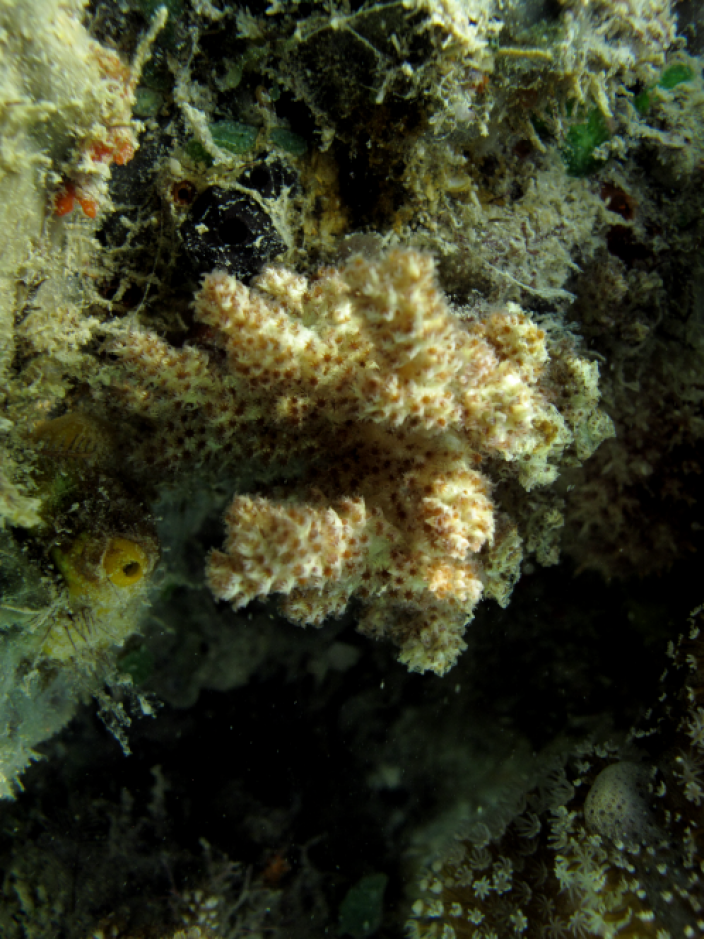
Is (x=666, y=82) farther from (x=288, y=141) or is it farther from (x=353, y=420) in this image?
(x=353, y=420)

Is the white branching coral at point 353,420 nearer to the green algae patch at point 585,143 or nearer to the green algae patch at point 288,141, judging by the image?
the green algae patch at point 288,141

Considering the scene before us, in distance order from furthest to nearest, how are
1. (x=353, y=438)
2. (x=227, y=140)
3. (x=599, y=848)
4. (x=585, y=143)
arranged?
(x=599, y=848), (x=585, y=143), (x=353, y=438), (x=227, y=140)

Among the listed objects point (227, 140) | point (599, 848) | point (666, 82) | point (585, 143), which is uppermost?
point (666, 82)

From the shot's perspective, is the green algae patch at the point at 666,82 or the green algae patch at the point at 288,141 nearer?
the green algae patch at the point at 288,141

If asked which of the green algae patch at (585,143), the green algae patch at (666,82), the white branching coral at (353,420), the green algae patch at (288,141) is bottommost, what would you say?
the white branching coral at (353,420)

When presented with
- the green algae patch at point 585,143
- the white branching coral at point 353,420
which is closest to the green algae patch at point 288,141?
the white branching coral at point 353,420

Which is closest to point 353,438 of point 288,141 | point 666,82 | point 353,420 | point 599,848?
point 353,420

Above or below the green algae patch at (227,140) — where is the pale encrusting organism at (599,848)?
below

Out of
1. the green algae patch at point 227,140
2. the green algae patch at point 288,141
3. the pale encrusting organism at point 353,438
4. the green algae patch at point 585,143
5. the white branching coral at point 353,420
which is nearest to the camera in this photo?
the white branching coral at point 353,420

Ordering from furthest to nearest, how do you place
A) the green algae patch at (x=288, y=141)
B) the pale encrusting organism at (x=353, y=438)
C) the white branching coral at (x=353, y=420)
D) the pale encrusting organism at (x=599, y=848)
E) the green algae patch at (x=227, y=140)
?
1. the pale encrusting organism at (x=599, y=848)
2. the green algae patch at (x=288, y=141)
3. the green algae patch at (x=227, y=140)
4. the pale encrusting organism at (x=353, y=438)
5. the white branching coral at (x=353, y=420)
